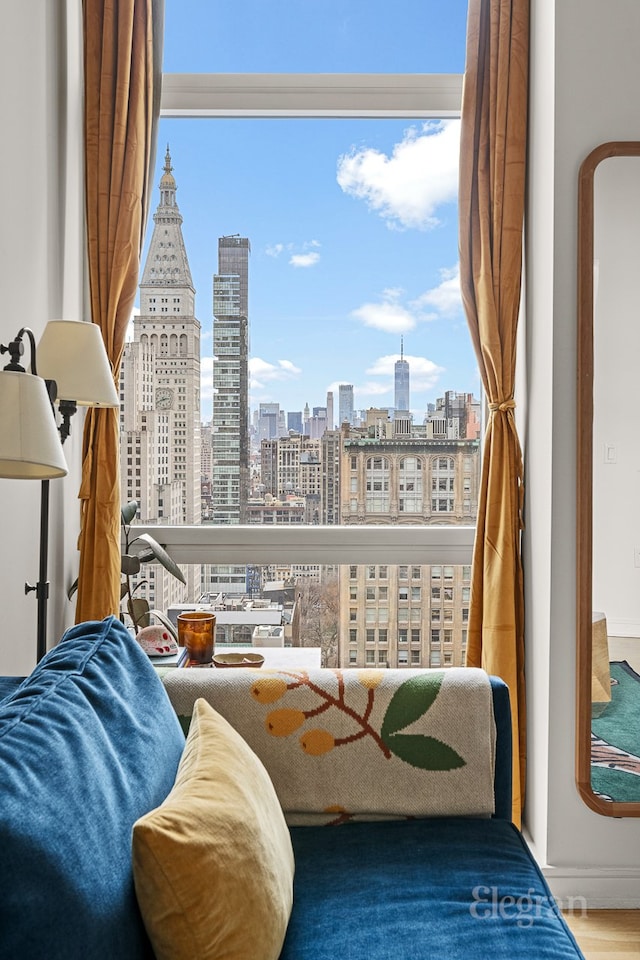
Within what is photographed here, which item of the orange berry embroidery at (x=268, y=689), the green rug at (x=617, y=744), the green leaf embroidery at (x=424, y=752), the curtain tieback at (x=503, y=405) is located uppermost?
the curtain tieback at (x=503, y=405)

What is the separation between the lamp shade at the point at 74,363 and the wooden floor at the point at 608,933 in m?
1.89

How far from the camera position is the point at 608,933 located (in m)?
2.04

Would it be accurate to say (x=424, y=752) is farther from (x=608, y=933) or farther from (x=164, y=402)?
(x=164, y=402)

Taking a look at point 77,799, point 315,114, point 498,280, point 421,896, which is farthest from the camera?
point 315,114

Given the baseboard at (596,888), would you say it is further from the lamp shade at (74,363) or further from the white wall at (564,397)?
the lamp shade at (74,363)

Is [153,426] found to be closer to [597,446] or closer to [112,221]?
[112,221]

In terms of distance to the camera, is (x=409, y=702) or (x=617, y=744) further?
(x=617, y=744)

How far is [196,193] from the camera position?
265 cm

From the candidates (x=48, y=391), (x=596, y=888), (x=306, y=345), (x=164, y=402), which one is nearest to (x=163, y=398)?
(x=164, y=402)

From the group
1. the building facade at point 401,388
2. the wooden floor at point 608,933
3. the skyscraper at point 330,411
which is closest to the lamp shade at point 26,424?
the skyscraper at point 330,411

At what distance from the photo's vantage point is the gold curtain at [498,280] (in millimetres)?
2359

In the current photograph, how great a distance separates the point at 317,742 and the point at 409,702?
212mm

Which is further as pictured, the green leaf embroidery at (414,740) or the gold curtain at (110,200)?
the gold curtain at (110,200)

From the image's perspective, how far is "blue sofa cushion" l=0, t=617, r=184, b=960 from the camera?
749 mm
